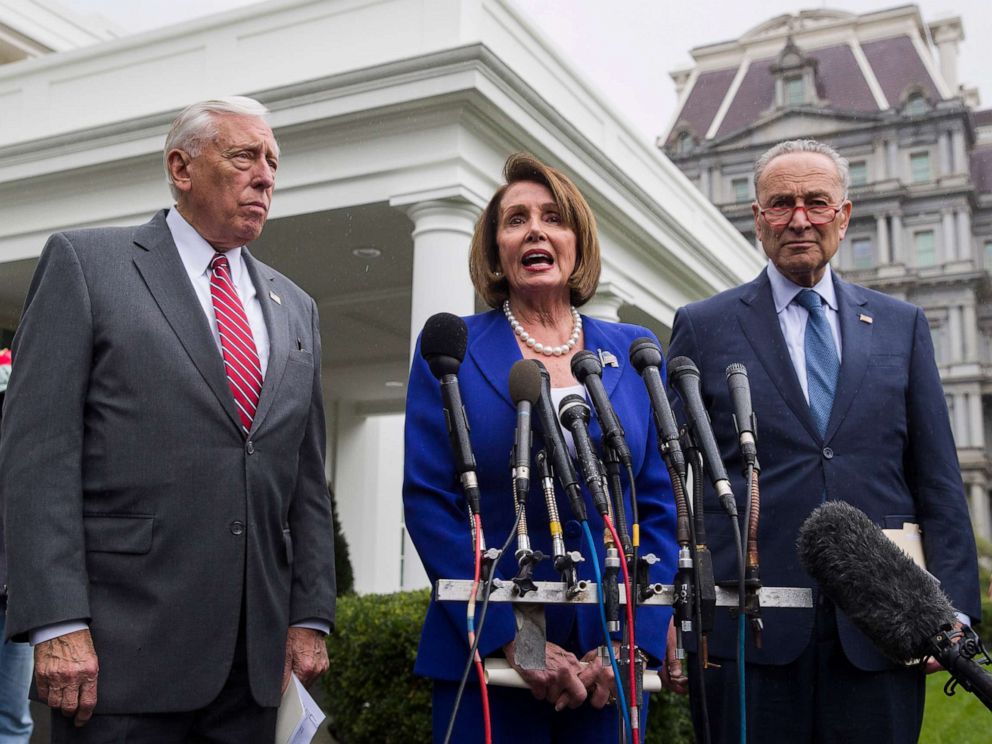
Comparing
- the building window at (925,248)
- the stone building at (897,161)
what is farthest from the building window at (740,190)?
the building window at (925,248)

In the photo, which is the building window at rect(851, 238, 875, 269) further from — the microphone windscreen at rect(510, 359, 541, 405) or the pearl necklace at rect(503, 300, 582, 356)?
the microphone windscreen at rect(510, 359, 541, 405)

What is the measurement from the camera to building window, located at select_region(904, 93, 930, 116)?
48.4 metres

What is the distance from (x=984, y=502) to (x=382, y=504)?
34924mm

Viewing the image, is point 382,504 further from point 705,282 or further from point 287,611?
point 287,611

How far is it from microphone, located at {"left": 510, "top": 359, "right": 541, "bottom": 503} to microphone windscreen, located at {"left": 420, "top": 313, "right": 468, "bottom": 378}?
188 millimetres

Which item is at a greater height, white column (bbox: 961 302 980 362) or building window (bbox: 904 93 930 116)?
building window (bbox: 904 93 930 116)

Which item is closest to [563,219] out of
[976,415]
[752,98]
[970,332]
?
[976,415]

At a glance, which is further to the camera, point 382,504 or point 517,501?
point 382,504

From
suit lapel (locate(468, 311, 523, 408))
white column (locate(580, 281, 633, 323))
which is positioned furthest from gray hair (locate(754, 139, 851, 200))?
white column (locate(580, 281, 633, 323))

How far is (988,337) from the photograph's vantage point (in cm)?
4853

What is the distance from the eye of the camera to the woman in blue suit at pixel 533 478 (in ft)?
8.39

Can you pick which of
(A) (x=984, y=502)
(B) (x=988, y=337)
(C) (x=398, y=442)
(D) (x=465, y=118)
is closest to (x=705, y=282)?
(D) (x=465, y=118)

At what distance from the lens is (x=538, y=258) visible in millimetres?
2918

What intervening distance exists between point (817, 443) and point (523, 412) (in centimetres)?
102
